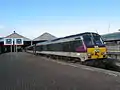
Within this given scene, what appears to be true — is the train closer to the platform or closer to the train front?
the train front

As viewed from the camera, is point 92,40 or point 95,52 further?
point 92,40

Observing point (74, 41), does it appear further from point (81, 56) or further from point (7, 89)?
point (7, 89)

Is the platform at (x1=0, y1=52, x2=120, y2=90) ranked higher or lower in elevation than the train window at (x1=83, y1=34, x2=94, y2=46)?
lower

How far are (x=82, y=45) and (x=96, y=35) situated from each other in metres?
2.01

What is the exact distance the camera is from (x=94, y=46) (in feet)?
81.2

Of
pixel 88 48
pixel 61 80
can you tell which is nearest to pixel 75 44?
pixel 88 48

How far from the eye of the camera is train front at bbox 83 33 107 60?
80.3 feet

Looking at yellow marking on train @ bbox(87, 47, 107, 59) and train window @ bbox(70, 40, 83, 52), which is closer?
yellow marking on train @ bbox(87, 47, 107, 59)

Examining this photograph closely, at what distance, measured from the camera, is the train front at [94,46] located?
24469 mm

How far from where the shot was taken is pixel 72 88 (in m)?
10.7

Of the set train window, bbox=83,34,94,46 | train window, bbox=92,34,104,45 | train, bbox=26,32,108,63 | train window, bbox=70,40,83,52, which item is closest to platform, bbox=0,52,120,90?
train, bbox=26,32,108,63

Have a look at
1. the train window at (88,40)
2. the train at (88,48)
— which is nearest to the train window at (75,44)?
the train at (88,48)

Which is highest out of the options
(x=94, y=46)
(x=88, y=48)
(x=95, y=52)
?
(x=94, y=46)

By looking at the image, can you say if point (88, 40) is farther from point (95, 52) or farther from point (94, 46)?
point (95, 52)
